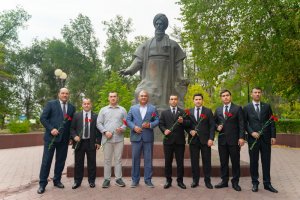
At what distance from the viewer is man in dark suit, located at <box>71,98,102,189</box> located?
22.0 feet

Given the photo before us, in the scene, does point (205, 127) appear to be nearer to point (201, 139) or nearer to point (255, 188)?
point (201, 139)

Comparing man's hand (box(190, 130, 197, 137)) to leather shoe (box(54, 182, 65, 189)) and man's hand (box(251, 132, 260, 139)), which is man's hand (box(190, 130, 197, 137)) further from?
leather shoe (box(54, 182, 65, 189))

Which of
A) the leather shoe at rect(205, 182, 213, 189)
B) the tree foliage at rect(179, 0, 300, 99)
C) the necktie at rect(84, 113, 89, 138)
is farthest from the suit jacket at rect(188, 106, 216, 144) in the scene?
the tree foliage at rect(179, 0, 300, 99)

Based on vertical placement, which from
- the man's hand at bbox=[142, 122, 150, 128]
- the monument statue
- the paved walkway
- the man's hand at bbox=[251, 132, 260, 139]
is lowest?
the paved walkway

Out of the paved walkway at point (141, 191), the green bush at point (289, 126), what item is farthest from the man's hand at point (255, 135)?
the green bush at point (289, 126)

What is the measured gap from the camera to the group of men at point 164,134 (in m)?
6.57

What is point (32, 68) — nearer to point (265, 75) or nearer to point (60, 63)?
point (60, 63)

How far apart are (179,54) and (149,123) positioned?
13.1ft

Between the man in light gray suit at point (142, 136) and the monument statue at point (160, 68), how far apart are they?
2.98 metres

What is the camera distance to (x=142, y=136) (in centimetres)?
677

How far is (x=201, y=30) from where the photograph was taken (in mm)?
18578

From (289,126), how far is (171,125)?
14040 millimetres

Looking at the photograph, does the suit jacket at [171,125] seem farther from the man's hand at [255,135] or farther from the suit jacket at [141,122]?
the man's hand at [255,135]

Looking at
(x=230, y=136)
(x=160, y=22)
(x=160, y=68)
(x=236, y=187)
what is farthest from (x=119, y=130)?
(x=160, y=22)
